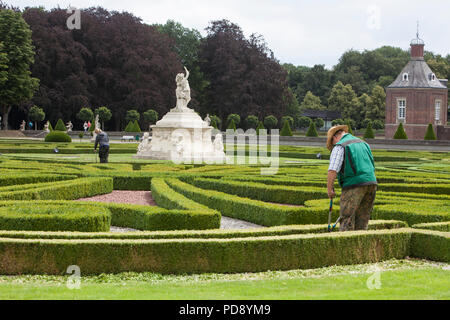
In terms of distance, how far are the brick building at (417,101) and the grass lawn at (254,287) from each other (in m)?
56.5

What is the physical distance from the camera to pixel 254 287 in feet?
20.6

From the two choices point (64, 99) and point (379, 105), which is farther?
point (379, 105)

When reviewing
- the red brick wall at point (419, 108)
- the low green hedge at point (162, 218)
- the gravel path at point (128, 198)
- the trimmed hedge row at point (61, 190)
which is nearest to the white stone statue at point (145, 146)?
the gravel path at point (128, 198)

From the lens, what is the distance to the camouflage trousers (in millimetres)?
8234

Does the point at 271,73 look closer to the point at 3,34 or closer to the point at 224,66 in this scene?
the point at 224,66

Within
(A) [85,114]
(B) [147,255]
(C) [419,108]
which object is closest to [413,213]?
(B) [147,255]

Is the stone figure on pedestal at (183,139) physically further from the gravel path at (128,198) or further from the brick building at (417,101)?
the brick building at (417,101)

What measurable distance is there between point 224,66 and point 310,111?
2294 cm

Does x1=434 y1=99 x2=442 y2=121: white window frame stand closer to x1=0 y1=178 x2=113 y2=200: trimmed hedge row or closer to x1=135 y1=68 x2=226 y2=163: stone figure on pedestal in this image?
x1=135 y1=68 x2=226 y2=163: stone figure on pedestal

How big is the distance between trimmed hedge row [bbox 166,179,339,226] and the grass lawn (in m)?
3.20

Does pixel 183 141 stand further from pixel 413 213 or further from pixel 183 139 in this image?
pixel 413 213

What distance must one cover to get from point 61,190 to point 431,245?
815 cm
